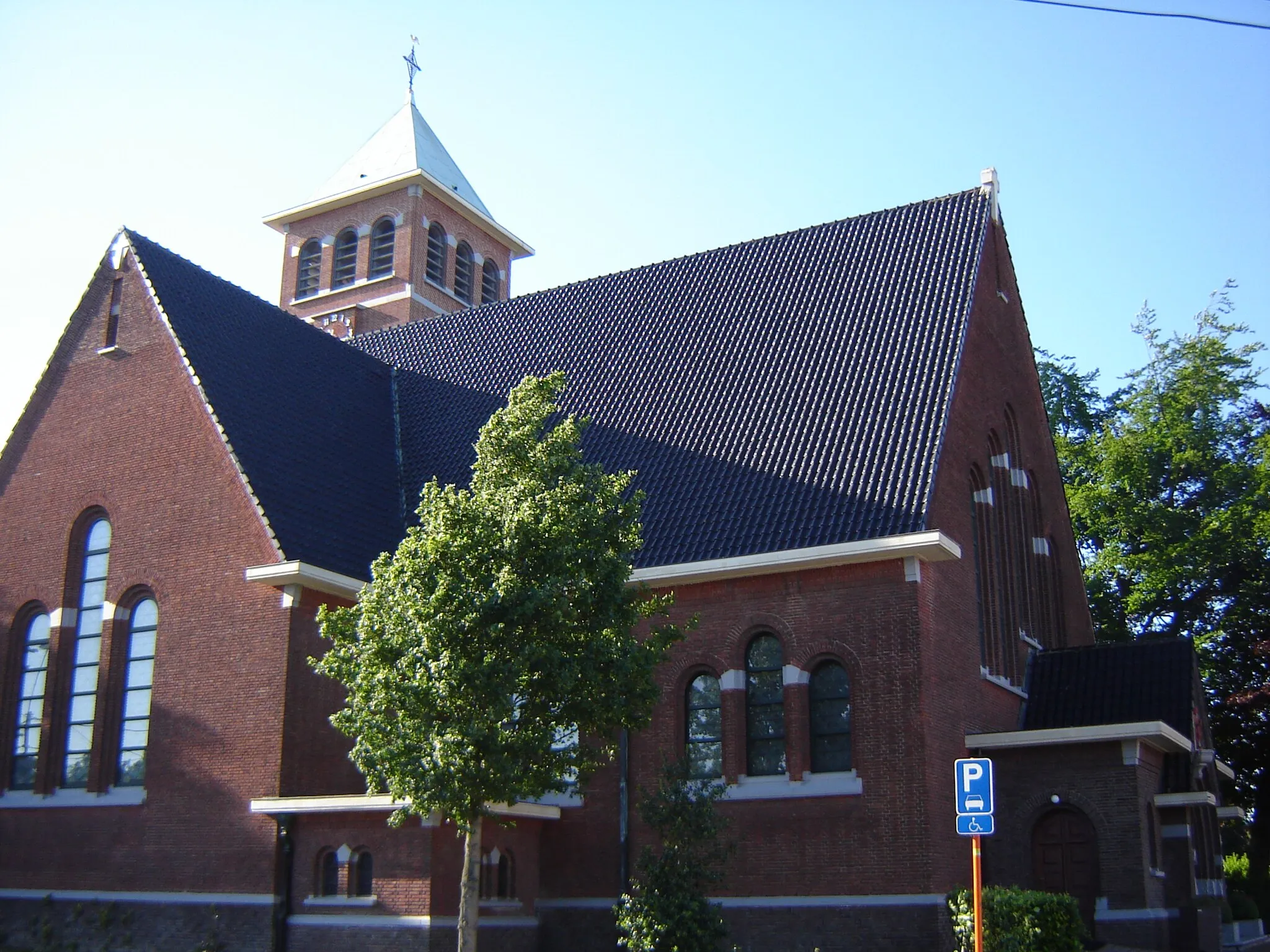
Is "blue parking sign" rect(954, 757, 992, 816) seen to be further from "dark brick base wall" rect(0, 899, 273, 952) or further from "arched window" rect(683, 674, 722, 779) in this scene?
"dark brick base wall" rect(0, 899, 273, 952)

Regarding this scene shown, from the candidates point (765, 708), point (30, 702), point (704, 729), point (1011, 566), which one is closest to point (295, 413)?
point (30, 702)

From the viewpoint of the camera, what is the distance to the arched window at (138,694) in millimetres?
22328

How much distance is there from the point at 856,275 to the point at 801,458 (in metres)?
5.24

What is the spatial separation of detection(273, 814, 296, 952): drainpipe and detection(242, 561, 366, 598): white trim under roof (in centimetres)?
358

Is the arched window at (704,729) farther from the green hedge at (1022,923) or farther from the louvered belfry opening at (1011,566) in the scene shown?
the louvered belfry opening at (1011,566)

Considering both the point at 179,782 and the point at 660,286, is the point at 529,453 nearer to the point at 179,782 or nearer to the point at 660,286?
the point at 179,782

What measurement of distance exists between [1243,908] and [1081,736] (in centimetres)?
994

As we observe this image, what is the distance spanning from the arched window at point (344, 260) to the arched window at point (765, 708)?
24.8 metres

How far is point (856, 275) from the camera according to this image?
1017 inches

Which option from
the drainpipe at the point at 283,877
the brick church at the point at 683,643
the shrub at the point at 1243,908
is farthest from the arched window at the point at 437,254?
the shrub at the point at 1243,908

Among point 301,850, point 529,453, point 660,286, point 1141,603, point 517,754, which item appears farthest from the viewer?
point 1141,603

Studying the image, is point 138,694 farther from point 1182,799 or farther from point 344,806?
point 1182,799

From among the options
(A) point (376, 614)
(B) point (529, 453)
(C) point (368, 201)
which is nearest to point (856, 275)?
(B) point (529, 453)

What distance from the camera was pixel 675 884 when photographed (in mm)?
17906
